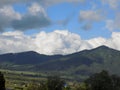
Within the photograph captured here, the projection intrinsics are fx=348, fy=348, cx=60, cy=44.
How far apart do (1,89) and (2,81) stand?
163 inches

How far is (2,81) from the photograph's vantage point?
16912 cm

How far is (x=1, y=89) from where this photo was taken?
167125 mm
